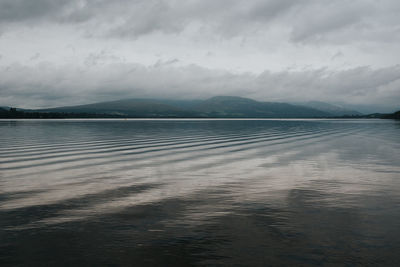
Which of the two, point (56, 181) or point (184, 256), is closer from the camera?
point (184, 256)

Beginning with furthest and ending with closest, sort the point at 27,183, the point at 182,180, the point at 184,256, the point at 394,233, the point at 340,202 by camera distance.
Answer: the point at 182,180
the point at 27,183
the point at 340,202
the point at 394,233
the point at 184,256

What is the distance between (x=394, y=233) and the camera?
40.3 ft

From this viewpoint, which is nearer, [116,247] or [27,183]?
[116,247]

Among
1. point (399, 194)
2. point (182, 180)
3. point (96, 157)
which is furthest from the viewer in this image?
point (96, 157)

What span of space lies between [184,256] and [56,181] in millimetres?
15026

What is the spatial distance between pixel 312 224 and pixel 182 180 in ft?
37.5

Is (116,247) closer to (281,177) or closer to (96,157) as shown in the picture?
(281,177)

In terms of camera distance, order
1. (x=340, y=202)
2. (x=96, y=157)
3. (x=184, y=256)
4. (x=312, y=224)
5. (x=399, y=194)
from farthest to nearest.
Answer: (x=96, y=157) < (x=399, y=194) < (x=340, y=202) < (x=312, y=224) < (x=184, y=256)

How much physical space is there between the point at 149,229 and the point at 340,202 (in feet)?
32.5

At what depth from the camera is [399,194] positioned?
1889 cm

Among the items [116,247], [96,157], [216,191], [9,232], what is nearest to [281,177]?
[216,191]

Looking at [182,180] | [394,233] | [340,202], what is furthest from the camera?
[182,180]

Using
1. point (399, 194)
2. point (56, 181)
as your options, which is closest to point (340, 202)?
point (399, 194)

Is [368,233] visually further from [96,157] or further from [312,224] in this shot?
[96,157]
